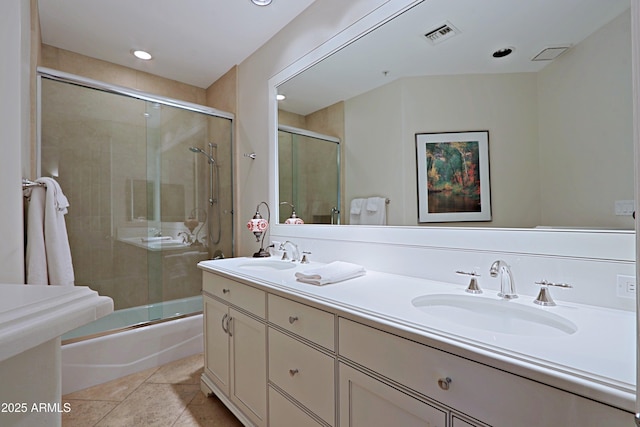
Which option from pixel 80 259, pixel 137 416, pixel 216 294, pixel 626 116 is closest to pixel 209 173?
pixel 80 259

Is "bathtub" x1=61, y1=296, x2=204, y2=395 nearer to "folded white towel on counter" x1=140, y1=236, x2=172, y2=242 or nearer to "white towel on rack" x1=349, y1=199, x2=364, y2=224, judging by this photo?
"folded white towel on counter" x1=140, y1=236, x2=172, y2=242

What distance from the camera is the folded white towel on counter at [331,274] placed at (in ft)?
4.38

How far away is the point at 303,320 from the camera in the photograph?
46.2 inches

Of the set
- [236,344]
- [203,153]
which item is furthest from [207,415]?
[203,153]

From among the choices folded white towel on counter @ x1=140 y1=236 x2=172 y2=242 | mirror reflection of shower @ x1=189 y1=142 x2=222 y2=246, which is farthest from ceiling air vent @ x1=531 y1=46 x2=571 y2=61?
folded white towel on counter @ x1=140 y1=236 x2=172 y2=242

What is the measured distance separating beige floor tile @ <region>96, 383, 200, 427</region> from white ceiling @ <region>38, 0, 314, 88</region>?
255 cm

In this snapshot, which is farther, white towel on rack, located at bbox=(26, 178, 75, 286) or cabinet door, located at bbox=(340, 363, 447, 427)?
white towel on rack, located at bbox=(26, 178, 75, 286)

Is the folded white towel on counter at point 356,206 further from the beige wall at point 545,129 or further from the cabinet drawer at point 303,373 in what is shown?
the cabinet drawer at point 303,373

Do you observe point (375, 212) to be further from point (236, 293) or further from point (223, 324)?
point (223, 324)

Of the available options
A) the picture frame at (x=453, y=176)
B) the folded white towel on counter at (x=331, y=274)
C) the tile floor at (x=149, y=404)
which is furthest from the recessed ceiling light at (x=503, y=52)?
the tile floor at (x=149, y=404)

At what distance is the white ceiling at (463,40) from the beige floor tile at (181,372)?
2070 mm

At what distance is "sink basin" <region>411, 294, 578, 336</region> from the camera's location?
92 cm

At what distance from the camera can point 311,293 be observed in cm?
117

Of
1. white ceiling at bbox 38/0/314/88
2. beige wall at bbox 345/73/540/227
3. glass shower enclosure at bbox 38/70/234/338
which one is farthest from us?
glass shower enclosure at bbox 38/70/234/338
